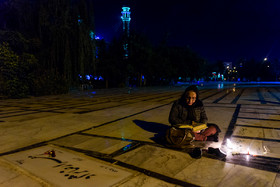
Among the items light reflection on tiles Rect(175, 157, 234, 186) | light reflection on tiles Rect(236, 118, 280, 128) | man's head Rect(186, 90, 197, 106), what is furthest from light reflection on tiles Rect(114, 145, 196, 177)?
light reflection on tiles Rect(236, 118, 280, 128)

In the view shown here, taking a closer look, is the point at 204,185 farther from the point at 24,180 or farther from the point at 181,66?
the point at 181,66

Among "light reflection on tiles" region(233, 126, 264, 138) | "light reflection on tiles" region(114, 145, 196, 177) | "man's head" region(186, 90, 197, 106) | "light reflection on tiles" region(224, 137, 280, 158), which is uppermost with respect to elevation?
"man's head" region(186, 90, 197, 106)

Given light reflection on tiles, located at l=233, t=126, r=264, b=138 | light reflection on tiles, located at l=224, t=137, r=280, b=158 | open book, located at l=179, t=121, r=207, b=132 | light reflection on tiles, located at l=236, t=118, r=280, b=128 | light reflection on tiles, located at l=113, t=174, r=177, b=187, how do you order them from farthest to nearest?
1. light reflection on tiles, located at l=236, t=118, r=280, b=128
2. light reflection on tiles, located at l=233, t=126, r=264, b=138
3. open book, located at l=179, t=121, r=207, b=132
4. light reflection on tiles, located at l=224, t=137, r=280, b=158
5. light reflection on tiles, located at l=113, t=174, r=177, b=187

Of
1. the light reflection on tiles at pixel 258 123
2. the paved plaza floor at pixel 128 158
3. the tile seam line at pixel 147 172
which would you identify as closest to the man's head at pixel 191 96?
the paved plaza floor at pixel 128 158

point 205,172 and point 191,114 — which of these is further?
point 191,114

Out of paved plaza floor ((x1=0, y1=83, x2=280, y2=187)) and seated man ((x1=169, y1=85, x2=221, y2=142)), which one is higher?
seated man ((x1=169, y1=85, x2=221, y2=142))

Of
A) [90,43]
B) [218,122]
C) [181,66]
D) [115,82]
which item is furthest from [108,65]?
[218,122]

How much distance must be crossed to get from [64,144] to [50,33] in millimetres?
15675

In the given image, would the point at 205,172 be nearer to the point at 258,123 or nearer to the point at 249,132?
the point at 249,132

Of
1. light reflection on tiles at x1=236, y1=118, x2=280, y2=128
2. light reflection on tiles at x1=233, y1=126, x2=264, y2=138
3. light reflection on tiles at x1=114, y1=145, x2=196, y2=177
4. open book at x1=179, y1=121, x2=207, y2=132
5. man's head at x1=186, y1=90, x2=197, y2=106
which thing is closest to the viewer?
light reflection on tiles at x1=114, y1=145, x2=196, y2=177

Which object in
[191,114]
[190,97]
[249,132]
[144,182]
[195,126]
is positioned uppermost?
[190,97]

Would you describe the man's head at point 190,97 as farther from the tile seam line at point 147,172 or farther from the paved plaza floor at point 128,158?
the tile seam line at point 147,172

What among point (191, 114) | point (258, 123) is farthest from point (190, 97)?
point (258, 123)

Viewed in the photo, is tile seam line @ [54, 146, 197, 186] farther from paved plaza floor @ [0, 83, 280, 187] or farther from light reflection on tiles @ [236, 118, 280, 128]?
light reflection on tiles @ [236, 118, 280, 128]
